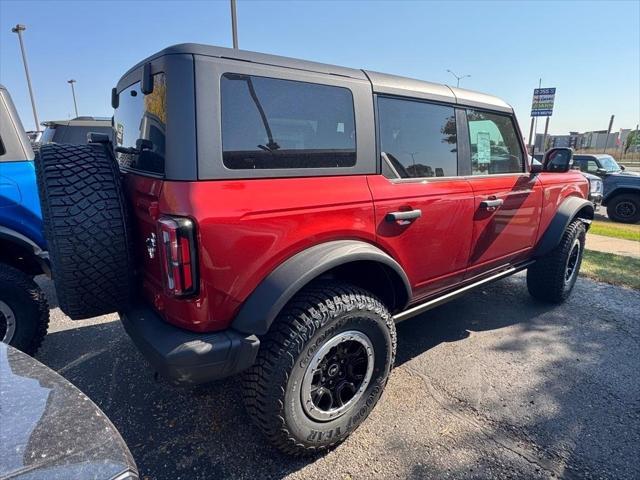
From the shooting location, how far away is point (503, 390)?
2.73 metres

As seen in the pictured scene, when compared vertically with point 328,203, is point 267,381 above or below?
below

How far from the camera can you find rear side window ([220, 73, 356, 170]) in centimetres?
177

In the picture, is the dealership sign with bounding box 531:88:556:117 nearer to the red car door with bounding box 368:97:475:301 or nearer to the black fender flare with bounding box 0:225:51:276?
the red car door with bounding box 368:97:475:301

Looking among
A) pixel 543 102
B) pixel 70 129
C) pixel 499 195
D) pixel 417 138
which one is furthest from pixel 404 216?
pixel 543 102

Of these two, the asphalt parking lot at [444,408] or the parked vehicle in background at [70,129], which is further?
the parked vehicle in background at [70,129]

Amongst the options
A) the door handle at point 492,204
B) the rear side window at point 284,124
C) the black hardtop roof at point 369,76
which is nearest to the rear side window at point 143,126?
the black hardtop roof at point 369,76

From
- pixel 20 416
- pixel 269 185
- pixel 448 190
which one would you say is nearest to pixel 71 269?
pixel 20 416

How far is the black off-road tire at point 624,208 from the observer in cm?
1147

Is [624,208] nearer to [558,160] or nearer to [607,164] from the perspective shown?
[607,164]

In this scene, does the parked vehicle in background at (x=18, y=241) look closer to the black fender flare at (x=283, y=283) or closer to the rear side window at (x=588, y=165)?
the black fender flare at (x=283, y=283)

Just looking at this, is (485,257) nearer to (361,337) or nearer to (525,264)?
(525,264)

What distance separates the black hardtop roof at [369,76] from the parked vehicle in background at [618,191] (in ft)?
35.6

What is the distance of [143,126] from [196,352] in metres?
1.24

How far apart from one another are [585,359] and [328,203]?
2.70 m
